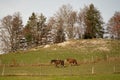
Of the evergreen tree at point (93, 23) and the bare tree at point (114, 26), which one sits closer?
the evergreen tree at point (93, 23)

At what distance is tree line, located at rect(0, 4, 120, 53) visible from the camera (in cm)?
8500

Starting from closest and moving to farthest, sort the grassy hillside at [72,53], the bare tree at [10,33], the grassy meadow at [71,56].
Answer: the grassy meadow at [71,56]
the grassy hillside at [72,53]
the bare tree at [10,33]

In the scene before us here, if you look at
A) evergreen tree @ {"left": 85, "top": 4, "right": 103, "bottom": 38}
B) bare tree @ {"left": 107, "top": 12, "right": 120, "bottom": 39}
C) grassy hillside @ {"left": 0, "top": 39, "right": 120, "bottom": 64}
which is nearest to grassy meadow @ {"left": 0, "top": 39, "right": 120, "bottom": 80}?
grassy hillside @ {"left": 0, "top": 39, "right": 120, "bottom": 64}

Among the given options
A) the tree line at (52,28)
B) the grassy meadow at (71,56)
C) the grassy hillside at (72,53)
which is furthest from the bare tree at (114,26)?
the grassy meadow at (71,56)

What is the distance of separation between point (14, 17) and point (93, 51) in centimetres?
3580

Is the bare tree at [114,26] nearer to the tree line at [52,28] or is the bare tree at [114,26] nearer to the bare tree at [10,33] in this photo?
the tree line at [52,28]

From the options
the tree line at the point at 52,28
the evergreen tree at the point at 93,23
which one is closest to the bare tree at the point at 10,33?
the tree line at the point at 52,28

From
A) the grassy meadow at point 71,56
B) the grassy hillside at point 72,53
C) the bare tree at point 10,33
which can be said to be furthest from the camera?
the bare tree at point 10,33

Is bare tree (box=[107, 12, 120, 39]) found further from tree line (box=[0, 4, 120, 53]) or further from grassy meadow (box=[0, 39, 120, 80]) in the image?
grassy meadow (box=[0, 39, 120, 80])

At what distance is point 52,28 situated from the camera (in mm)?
93000

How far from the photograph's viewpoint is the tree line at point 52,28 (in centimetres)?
8500

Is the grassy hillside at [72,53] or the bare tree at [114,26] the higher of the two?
the bare tree at [114,26]

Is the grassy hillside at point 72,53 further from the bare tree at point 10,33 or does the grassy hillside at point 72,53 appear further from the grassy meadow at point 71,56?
the bare tree at point 10,33

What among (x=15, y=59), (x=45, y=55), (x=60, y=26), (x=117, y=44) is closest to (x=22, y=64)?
(x=15, y=59)
